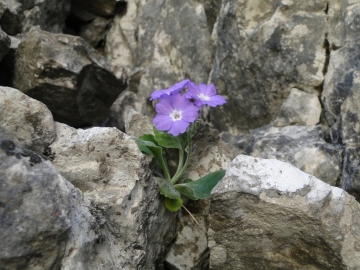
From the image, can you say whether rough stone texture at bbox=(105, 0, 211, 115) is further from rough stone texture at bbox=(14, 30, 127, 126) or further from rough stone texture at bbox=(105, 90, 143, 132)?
rough stone texture at bbox=(14, 30, 127, 126)

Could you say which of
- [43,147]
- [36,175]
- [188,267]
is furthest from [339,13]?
[36,175]

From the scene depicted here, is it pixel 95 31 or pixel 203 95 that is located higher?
pixel 203 95

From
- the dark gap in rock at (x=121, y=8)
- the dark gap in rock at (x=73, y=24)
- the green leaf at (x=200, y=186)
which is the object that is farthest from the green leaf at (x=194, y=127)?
the dark gap in rock at (x=121, y=8)

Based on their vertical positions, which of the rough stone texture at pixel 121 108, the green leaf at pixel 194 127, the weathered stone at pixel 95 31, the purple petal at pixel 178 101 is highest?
the purple petal at pixel 178 101

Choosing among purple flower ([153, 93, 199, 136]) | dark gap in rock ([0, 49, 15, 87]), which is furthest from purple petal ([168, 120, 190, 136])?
dark gap in rock ([0, 49, 15, 87])

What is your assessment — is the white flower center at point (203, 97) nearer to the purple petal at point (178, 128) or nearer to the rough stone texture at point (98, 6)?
the purple petal at point (178, 128)

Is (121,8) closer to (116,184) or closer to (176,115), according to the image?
(176,115)

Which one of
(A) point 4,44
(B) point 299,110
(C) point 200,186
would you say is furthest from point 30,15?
(C) point 200,186
